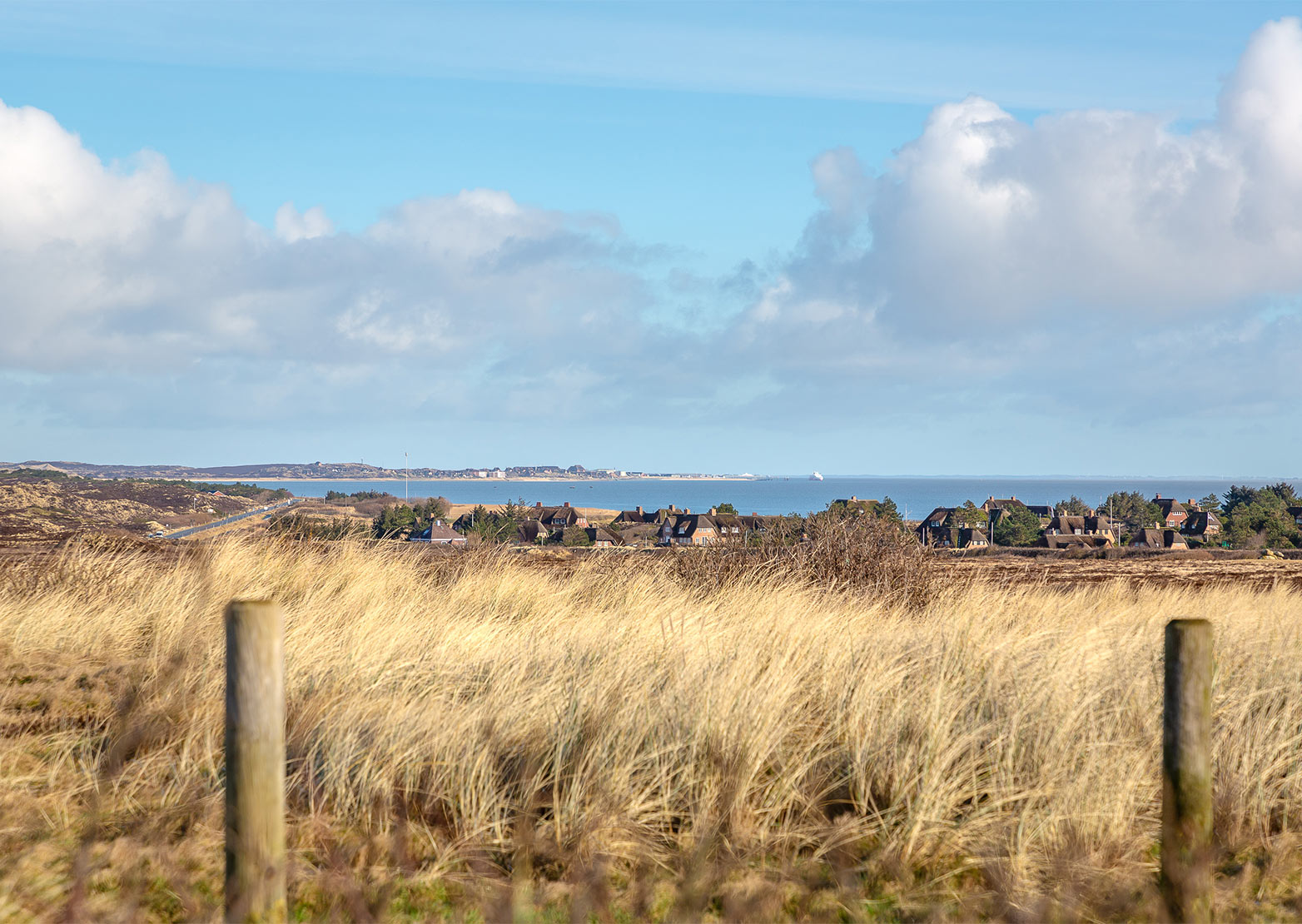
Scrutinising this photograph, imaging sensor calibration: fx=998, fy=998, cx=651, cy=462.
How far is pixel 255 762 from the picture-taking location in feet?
10.4

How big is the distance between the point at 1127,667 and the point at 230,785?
548 cm

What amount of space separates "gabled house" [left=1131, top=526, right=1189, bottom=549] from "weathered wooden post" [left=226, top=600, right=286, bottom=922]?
225ft

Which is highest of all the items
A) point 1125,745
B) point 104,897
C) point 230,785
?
point 230,785

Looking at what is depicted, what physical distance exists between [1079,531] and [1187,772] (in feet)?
266

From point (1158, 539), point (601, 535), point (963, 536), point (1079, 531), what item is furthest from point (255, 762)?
point (1079, 531)

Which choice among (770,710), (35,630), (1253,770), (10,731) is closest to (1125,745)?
(1253,770)

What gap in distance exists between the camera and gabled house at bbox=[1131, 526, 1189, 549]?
64.5 metres

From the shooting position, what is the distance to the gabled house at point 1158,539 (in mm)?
64525

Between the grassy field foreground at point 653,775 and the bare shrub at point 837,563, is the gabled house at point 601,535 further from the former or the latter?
the grassy field foreground at point 653,775

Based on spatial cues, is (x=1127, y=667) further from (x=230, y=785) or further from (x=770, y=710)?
(x=230, y=785)

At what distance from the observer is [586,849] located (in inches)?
173

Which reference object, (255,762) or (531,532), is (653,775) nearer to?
(255,762)

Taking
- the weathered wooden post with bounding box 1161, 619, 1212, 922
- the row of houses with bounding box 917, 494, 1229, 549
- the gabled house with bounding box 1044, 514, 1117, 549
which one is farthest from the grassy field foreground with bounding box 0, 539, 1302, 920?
the gabled house with bounding box 1044, 514, 1117, 549

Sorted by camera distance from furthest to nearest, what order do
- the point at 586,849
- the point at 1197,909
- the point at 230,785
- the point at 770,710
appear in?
1. the point at 770,710
2. the point at 586,849
3. the point at 1197,909
4. the point at 230,785
